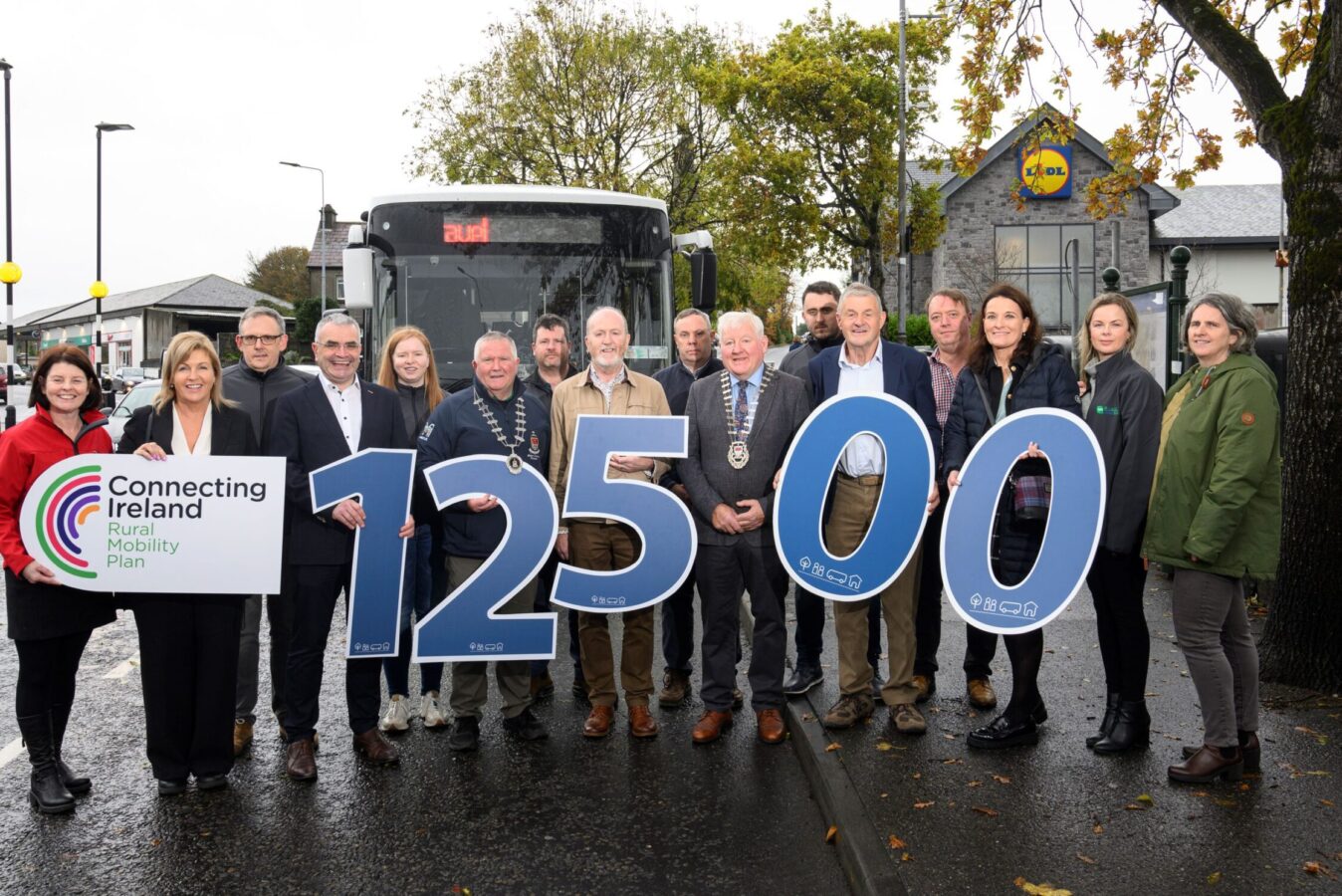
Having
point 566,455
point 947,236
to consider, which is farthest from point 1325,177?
point 947,236

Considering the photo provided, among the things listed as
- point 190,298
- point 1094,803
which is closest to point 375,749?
point 1094,803

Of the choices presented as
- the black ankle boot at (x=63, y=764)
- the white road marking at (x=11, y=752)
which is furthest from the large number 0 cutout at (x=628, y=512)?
the white road marking at (x=11, y=752)

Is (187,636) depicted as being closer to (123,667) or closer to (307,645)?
(307,645)

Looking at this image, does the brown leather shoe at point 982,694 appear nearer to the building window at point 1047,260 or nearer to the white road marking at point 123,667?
the white road marking at point 123,667

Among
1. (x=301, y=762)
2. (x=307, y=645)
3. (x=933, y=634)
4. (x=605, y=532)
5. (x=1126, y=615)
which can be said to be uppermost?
(x=605, y=532)

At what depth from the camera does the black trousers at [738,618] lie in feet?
18.7

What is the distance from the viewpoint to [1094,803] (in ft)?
15.0

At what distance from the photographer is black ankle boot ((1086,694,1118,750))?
17.3ft

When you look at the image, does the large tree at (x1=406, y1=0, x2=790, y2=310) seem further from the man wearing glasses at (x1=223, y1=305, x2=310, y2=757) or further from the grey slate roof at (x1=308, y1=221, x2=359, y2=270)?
the grey slate roof at (x1=308, y1=221, x2=359, y2=270)

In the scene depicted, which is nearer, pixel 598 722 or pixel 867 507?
pixel 867 507

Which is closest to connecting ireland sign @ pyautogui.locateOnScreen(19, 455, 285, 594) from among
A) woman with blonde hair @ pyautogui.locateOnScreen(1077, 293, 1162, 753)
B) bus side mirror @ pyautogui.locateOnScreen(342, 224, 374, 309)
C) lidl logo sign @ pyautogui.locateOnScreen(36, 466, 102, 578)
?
lidl logo sign @ pyautogui.locateOnScreen(36, 466, 102, 578)

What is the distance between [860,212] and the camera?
3127cm

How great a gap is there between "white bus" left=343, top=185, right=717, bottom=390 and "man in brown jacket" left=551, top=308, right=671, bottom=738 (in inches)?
147

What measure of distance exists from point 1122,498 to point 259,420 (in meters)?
4.36
